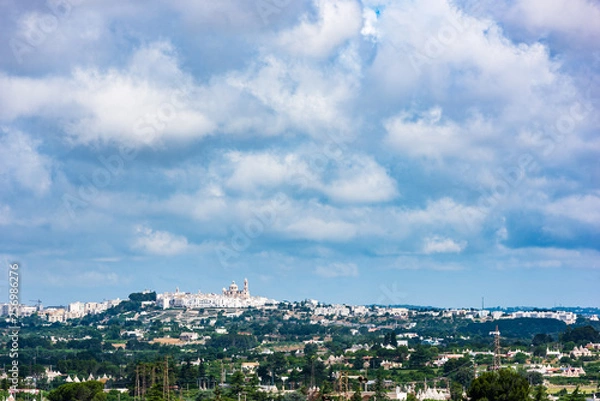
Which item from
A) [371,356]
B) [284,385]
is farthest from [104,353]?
[284,385]

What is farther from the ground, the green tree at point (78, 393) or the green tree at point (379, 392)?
the green tree at point (78, 393)

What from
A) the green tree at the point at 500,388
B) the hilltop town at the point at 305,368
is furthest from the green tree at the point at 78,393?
the green tree at the point at 500,388

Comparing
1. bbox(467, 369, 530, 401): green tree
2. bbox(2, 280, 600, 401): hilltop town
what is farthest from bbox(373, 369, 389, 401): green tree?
bbox(467, 369, 530, 401): green tree

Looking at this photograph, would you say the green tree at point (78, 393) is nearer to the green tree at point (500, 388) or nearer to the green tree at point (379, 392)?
the green tree at point (379, 392)

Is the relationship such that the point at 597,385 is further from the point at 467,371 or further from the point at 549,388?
the point at 467,371

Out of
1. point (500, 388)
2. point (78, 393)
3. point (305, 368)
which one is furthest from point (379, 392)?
point (500, 388)

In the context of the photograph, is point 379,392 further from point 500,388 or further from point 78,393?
point 500,388

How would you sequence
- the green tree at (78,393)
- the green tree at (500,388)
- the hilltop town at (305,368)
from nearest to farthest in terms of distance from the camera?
1. the green tree at (500,388)
2. the green tree at (78,393)
3. the hilltop town at (305,368)

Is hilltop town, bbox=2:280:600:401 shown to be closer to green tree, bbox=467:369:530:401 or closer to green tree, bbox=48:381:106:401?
green tree, bbox=48:381:106:401
